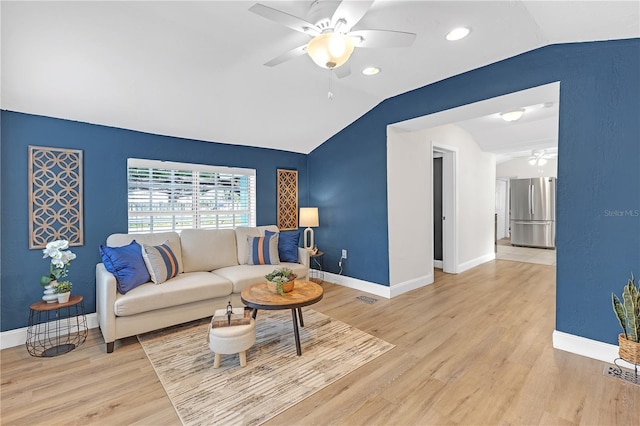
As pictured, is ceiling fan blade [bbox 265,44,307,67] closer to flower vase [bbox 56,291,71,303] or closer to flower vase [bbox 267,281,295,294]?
flower vase [bbox 267,281,295,294]

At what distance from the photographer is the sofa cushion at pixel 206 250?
3693mm

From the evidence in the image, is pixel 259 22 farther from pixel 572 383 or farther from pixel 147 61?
pixel 572 383

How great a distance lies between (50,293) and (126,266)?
2.11ft

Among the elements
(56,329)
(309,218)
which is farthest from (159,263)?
(309,218)

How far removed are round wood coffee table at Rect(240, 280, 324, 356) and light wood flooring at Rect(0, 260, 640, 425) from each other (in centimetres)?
65

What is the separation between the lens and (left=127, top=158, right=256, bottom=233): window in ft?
12.1

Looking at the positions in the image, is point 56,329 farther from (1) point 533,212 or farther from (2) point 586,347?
(1) point 533,212

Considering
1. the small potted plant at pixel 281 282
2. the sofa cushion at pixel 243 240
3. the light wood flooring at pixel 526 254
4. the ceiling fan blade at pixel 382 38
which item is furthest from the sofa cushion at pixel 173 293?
the light wood flooring at pixel 526 254

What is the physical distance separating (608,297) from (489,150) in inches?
177

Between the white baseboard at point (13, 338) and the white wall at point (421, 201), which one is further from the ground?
the white wall at point (421, 201)

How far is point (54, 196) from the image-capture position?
305cm

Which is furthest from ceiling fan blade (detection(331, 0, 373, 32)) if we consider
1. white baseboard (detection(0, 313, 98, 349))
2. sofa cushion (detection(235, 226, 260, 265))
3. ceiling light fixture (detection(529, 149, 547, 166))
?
ceiling light fixture (detection(529, 149, 547, 166))

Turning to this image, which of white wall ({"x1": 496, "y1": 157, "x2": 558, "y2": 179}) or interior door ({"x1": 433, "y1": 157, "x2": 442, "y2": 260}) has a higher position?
white wall ({"x1": 496, "y1": 157, "x2": 558, "y2": 179})

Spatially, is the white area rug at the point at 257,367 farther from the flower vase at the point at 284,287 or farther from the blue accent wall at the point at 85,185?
the blue accent wall at the point at 85,185
